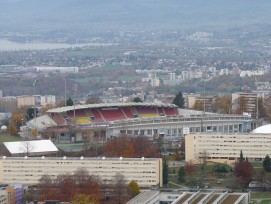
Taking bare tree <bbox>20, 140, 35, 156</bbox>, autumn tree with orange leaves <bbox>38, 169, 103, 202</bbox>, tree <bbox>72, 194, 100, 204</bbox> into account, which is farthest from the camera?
Result: bare tree <bbox>20, 140, 35, 156</bbox>

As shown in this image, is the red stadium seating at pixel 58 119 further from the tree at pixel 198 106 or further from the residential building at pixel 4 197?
the residential building at pixel 4 197

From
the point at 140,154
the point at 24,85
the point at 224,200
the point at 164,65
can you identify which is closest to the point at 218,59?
the point at 164,65

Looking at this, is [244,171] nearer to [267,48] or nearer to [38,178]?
[38,178]

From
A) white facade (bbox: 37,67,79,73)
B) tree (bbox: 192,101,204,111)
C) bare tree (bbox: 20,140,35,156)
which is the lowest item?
white facade (bbox: 37,67,79,73)

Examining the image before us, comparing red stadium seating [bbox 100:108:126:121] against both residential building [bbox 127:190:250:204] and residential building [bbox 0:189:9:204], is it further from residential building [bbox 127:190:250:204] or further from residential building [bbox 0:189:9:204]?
residential building [bbox 0:189:9:204]

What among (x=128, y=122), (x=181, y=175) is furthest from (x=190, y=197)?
(x=128, y=122)

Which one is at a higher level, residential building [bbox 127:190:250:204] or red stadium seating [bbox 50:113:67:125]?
red stadium seating [bbox 50:113:67:125]

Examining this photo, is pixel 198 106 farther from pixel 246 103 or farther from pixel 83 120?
pixel 83 120

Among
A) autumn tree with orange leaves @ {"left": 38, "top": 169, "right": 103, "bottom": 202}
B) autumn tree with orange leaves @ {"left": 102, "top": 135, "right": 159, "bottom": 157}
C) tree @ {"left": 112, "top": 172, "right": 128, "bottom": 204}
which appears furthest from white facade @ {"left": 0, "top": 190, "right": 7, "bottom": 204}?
autumn tree with orange leaves @ {"left": 102, "top": 135, "right": 159, "bottom": 157}
